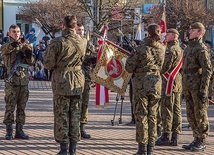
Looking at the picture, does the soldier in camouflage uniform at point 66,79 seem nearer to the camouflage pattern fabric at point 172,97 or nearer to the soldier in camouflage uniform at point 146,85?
the soldier in camouflage uniform at point 146,85

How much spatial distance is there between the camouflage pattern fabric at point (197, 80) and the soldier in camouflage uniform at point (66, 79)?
1.98m

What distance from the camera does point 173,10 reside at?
1324 inches

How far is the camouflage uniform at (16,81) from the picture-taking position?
8883mm

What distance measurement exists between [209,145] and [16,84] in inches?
143

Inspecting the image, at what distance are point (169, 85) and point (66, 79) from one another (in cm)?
219

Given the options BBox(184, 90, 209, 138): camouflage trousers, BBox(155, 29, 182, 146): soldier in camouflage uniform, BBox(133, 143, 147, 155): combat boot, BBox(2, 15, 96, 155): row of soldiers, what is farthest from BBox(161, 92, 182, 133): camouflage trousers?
BBox(2, 15, 96, 155): row of soldiers

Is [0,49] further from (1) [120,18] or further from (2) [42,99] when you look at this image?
(1) [120,18]

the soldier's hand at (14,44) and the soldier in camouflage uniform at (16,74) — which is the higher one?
the soldier's hand at (14,44)

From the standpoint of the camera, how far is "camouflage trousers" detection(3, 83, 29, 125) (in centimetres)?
901

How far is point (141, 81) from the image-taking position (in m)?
7.64

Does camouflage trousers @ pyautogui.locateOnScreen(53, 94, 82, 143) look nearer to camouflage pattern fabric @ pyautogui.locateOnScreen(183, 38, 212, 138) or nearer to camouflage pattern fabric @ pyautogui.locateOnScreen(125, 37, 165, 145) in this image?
camouflage pattern fabric @ pyautogui.locateOnScreen(125, 37, 165, 145)

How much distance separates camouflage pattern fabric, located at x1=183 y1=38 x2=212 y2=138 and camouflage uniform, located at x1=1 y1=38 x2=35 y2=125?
2.74 meters

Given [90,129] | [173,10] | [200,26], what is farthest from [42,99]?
[173,10]

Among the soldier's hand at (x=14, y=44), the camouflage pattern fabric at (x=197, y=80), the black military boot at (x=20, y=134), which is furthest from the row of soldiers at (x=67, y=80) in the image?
the camouflage pattern fabric at (x=197, y=80)
